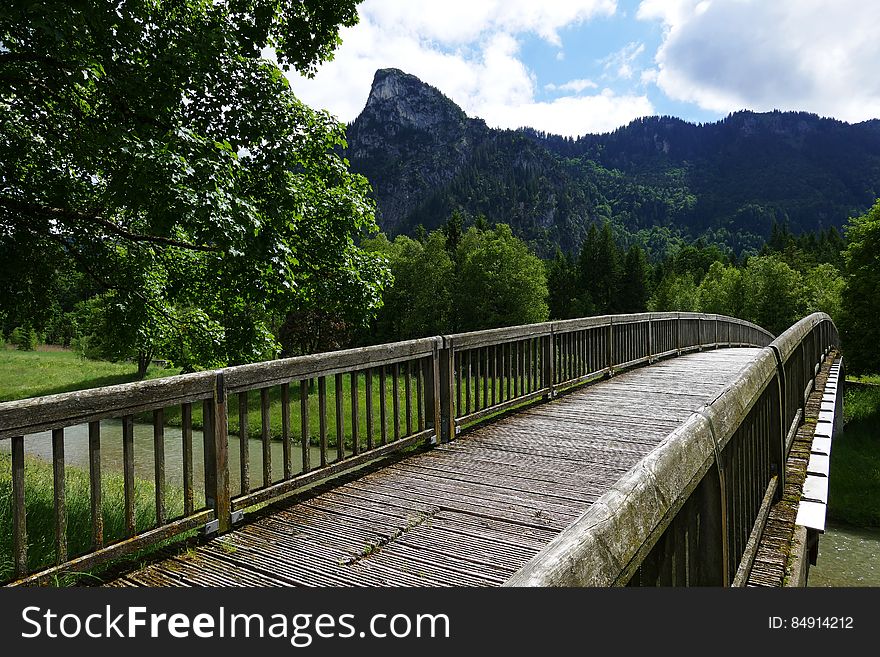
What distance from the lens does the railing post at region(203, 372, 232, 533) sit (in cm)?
420

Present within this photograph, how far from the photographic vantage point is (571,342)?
998 centimetres

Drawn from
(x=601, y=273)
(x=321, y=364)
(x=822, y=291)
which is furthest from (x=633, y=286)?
(x=321, y=364)

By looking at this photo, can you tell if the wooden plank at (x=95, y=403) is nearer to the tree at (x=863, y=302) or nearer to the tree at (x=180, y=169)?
the tree at (x=180, y=169)

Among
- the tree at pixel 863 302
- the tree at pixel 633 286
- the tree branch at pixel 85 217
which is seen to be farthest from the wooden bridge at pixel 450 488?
the tree at pixel 633 286

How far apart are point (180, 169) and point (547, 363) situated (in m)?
5.54

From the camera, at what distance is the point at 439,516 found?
177 inches

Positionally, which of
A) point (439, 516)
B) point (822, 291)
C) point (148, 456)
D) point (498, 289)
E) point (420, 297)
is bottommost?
point (148, 456)

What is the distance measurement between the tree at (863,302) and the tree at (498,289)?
27.5 meters

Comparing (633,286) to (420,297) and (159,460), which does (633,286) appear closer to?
(420,297)

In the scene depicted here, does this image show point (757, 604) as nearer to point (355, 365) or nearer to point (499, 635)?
point (499, 635)

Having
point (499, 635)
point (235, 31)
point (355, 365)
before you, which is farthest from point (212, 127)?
point (499, 635)

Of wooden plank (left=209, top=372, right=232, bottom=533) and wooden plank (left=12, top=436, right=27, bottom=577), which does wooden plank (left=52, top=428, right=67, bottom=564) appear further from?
wooden plank (left=209, top=372, right=232, bottom=533)

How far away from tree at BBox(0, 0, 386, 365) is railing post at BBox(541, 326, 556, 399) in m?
2.91

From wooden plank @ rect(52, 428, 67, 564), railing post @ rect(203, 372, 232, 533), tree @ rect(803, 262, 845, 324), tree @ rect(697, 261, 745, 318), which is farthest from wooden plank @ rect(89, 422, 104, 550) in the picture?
tree @ rect(697, 261, 745, 318)
